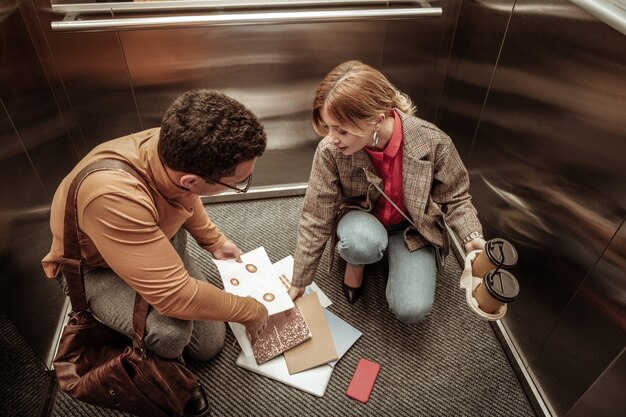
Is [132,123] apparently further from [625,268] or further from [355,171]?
[625,268]

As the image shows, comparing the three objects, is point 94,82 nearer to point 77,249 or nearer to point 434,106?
point 77,249

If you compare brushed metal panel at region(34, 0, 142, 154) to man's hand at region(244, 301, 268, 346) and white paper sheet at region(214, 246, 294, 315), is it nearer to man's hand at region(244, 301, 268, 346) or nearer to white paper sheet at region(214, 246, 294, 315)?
white paper sheet at region(214, 246, 294, 315)

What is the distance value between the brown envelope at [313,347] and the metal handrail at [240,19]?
44.1 inches

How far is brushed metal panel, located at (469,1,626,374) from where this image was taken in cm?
116

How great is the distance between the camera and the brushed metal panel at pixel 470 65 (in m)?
1.66

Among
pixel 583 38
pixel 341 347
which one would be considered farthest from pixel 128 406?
→ pixel 583 38

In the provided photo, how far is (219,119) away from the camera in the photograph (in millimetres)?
1026

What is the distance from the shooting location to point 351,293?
179 centimetres

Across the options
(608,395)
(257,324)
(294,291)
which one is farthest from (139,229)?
(608,395)

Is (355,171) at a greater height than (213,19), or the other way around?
(213,19)

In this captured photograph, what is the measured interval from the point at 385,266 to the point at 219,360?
80 centimetres

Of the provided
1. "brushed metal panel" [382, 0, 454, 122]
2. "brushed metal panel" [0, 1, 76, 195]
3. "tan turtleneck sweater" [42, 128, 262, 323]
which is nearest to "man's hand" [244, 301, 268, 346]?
"tan turtleneck sweater" [42, 128, 262, 323]

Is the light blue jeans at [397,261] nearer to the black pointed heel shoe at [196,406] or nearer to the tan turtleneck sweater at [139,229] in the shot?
the tan turtleneck sweater at [139,229]

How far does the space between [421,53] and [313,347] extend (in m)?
1.37
